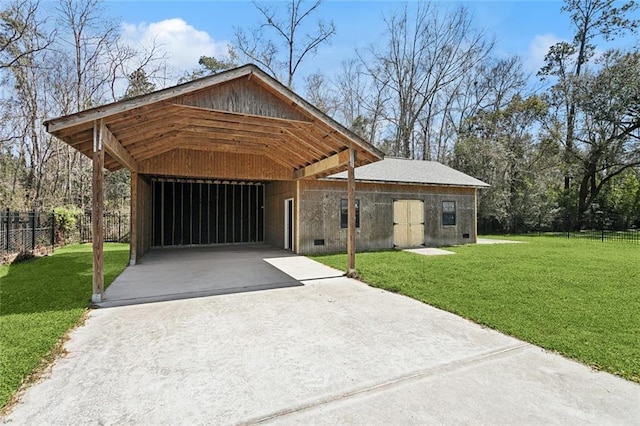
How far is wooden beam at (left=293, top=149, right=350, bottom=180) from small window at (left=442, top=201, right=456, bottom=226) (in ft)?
20.8

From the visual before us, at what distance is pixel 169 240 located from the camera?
12.6 metres

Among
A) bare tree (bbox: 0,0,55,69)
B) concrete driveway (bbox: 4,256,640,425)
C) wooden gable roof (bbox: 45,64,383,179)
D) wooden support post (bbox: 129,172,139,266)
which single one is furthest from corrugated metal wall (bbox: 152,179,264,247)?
concrete driveway (bbox: 4,256,640,425)

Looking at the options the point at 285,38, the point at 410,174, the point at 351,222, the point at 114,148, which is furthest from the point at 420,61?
the point at 114,148

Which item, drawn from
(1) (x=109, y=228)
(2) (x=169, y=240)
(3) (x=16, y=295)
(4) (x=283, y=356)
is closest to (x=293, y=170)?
(2) (x=169, y=240)

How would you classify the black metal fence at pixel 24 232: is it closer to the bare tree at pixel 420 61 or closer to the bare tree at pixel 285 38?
the bare tree at pixel 285 38

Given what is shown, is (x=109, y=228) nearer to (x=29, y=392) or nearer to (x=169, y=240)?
(x=169, y=240)

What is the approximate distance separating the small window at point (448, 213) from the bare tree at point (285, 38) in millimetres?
13189

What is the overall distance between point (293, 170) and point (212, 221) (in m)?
5.00

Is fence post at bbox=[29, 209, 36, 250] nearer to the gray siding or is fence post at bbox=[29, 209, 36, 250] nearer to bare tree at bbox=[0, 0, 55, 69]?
bare tree at bbox=[0, 0, 55, 69]

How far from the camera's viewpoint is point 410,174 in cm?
1277

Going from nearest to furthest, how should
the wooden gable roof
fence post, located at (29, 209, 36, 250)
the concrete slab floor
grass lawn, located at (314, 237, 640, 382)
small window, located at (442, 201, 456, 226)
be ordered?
grass lawn, located at (314, 237, 640, 382), the wooden gable roof, the concrete slab floor, fence post, located at (29, 209, 36, 250), small window, located at (442, 201, 456, 226)

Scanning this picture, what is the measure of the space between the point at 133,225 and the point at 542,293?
8947 mm

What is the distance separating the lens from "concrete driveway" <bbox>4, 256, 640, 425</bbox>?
2.20 metres

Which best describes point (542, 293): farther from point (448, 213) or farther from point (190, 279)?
point (448, 213)
